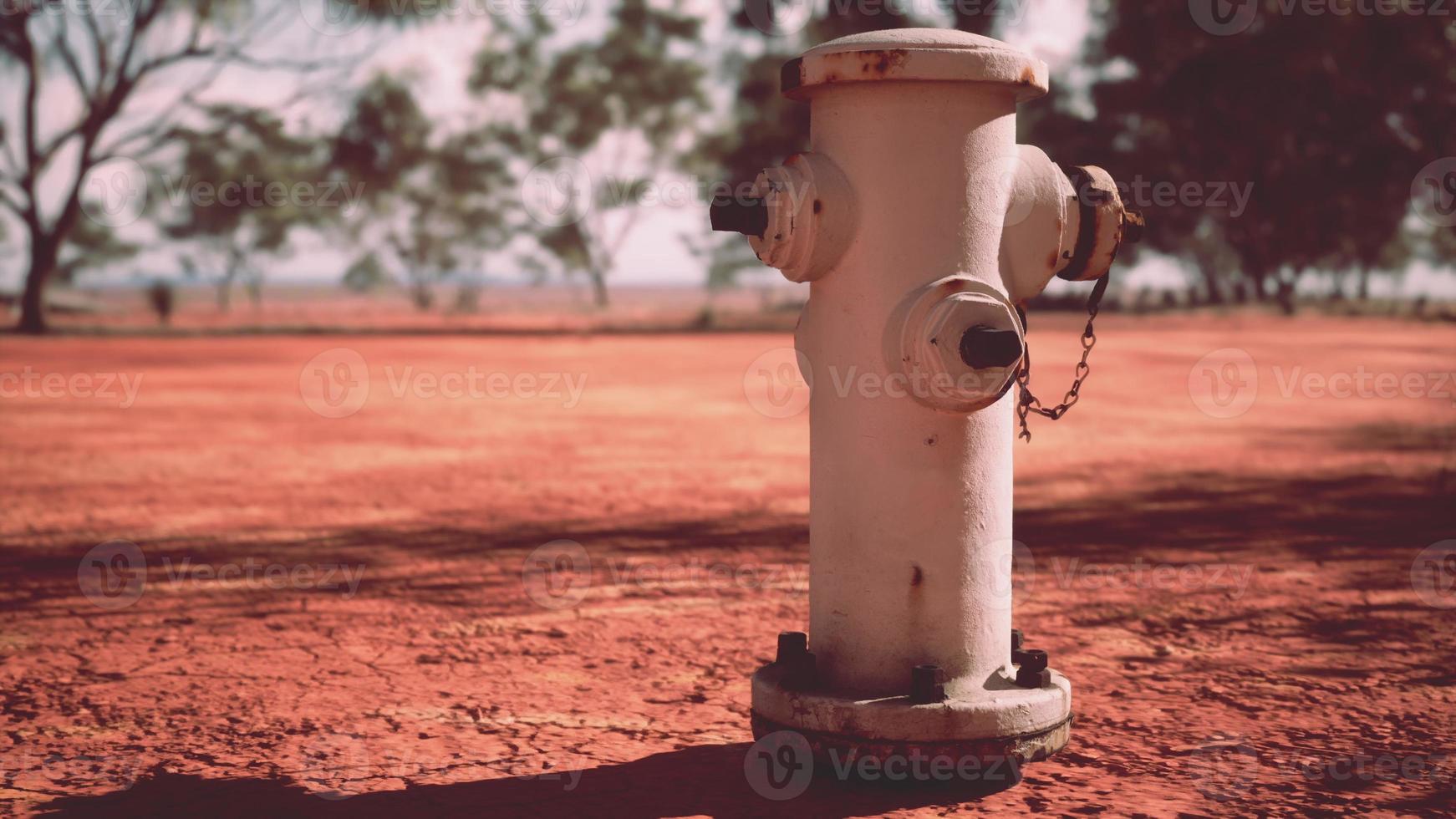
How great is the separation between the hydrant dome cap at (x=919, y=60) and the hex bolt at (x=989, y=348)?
69 centimetres

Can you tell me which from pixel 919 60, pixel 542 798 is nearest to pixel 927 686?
pixel 542 798

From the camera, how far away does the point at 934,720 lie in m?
3.42

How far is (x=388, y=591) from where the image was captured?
6.14m

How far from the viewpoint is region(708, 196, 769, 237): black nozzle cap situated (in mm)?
3504

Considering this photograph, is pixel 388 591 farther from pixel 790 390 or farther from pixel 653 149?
pixel 653 149

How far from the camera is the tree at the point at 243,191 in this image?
3453 centimetres

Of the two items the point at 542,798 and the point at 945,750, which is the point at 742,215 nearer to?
the point at 945,750

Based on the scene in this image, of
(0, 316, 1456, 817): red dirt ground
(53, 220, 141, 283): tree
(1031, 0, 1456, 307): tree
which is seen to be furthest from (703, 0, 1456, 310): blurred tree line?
(53, 220, 141, 283): tree

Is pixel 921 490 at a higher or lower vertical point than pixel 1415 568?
higher

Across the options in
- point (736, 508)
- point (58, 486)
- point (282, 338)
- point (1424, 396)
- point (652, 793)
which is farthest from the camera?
point (282, 338)

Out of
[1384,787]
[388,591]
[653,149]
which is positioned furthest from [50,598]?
[653,149]

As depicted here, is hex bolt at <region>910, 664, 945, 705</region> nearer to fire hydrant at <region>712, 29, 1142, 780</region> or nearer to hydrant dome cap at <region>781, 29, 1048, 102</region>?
Result: fire hydrant at <region>712, 29, 1142, 780</region>

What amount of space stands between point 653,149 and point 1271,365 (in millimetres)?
38104

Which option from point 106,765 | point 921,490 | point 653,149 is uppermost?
point 653,149
